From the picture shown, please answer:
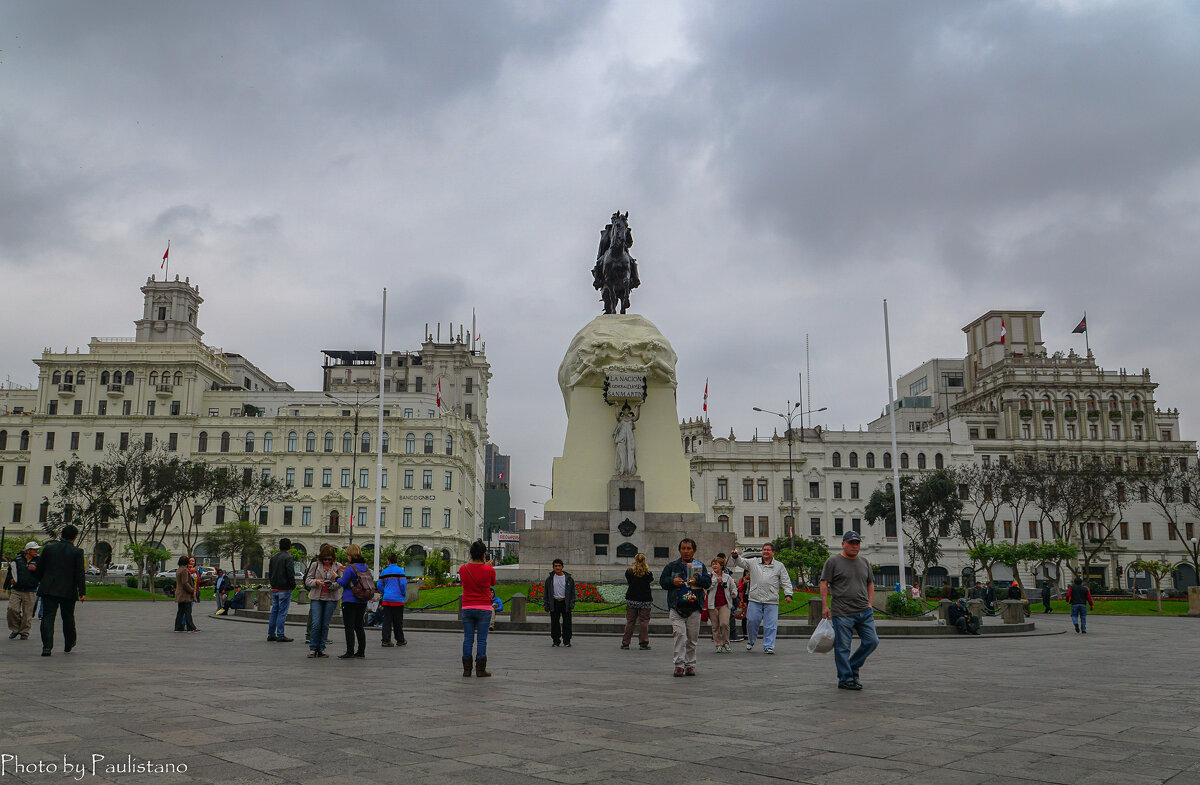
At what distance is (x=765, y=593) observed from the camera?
1631 centimetres

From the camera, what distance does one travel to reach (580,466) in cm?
3161

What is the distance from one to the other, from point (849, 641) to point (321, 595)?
7725 mm

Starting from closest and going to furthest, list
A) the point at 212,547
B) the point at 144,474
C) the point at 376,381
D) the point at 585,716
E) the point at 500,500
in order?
the point at 585,716, the point at 144,474, the point at 212,547, the point at 376,381, the point at 500,500

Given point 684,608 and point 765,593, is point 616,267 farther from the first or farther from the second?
point 684,608

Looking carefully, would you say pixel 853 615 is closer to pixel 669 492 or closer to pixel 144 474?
pixel 669 492

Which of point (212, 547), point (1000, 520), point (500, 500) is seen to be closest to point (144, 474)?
point (212, 547)

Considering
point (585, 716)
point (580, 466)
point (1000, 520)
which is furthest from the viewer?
point (1000, 520)

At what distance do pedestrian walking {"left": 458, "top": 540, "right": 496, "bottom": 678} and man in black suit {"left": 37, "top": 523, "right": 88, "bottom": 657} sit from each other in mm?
5506

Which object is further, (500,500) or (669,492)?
(500,500)

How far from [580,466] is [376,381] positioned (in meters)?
73.6

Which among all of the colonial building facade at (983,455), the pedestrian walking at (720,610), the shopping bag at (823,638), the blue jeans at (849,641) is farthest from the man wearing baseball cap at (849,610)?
the colonial building facade at (983,455)

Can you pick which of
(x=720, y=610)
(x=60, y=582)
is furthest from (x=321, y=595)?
(x=720, y=610)

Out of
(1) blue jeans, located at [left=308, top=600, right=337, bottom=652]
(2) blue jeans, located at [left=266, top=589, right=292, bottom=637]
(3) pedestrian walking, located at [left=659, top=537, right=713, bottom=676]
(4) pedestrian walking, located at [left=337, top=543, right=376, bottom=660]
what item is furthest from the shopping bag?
(2) blue jeans, located at [left=266, top=589, right=292, bottom=637]

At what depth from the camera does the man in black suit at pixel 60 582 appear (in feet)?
42.0
